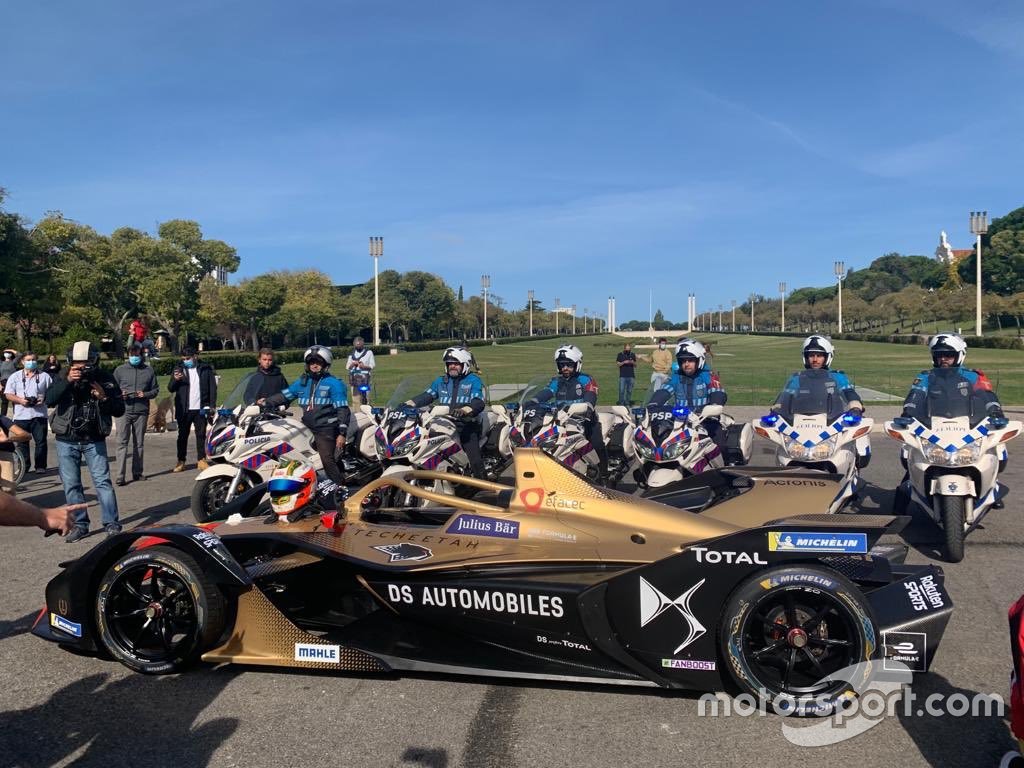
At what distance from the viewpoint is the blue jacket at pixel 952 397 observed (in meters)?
7.82

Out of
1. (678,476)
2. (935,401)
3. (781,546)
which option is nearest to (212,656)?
(781,546)

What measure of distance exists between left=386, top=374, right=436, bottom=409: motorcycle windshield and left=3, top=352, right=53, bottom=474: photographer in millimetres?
5596

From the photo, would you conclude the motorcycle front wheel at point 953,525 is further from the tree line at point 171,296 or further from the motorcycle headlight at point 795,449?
the tree line at point 171,296

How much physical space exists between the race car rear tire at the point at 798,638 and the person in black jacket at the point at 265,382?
23.8 feet

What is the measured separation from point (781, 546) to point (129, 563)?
11.6 feet

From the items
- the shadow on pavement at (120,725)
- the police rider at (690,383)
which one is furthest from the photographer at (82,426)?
the police rider at (690,383)

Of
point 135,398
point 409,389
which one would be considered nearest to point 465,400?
point 409,389

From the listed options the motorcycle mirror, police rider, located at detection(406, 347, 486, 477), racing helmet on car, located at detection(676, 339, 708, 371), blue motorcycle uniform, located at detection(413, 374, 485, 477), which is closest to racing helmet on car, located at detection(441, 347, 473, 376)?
police rider, located at detection(406, 347, 486, 477)

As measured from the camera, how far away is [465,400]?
404 inches

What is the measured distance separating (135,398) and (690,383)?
7.42m

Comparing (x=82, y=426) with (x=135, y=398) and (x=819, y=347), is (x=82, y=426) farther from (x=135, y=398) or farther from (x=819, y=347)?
(x=819, y=347)

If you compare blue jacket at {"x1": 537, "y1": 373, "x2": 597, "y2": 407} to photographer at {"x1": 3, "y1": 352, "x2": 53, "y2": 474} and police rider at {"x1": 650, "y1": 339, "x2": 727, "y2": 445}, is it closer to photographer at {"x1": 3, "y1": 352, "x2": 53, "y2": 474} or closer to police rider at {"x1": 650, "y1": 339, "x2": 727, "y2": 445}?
police rider at {"x1": 650, "y1": 339, "x2": 727, "y2": 445}

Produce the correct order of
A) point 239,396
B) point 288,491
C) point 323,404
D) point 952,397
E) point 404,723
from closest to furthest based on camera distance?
point 404,723, point 288,491, point 952,397, point 323,404, point 239,396

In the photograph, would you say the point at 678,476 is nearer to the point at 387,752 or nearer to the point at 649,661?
the point at 649,661
